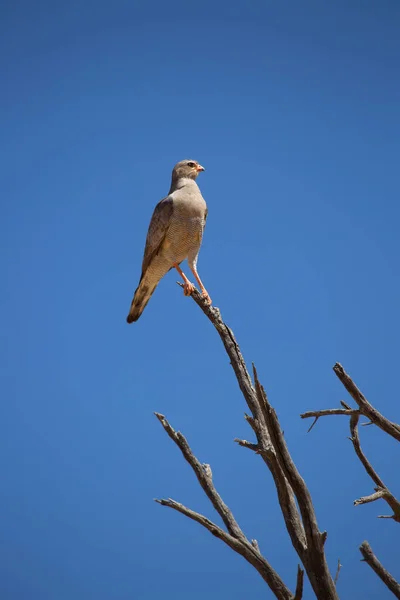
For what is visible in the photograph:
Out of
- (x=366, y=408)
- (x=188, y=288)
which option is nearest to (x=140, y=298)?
(x=188, y=288)

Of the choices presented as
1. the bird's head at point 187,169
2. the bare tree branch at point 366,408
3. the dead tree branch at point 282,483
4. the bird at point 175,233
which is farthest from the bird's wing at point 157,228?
the bare tree branch at point 366,408

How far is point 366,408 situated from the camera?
3.70 m

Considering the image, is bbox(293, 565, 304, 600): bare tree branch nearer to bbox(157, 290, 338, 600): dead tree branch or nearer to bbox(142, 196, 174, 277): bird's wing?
bbox(157, 290, 338, 600): dead tree branch

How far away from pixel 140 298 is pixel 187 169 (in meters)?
1.49

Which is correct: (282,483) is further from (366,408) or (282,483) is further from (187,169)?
(187,169)

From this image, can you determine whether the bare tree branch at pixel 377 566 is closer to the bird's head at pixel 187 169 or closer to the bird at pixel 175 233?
the bird at pixel 175 233

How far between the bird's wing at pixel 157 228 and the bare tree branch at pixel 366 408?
3140mm

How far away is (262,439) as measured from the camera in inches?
163

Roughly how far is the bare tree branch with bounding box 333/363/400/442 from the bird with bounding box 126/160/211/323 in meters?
2.55

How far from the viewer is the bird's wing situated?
6.37 m

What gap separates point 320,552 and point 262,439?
A: 0.81 m

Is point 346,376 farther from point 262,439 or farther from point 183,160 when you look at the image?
point 183,160

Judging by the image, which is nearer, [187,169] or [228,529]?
[228,529]

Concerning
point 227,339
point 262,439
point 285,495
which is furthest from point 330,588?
point 227,339
